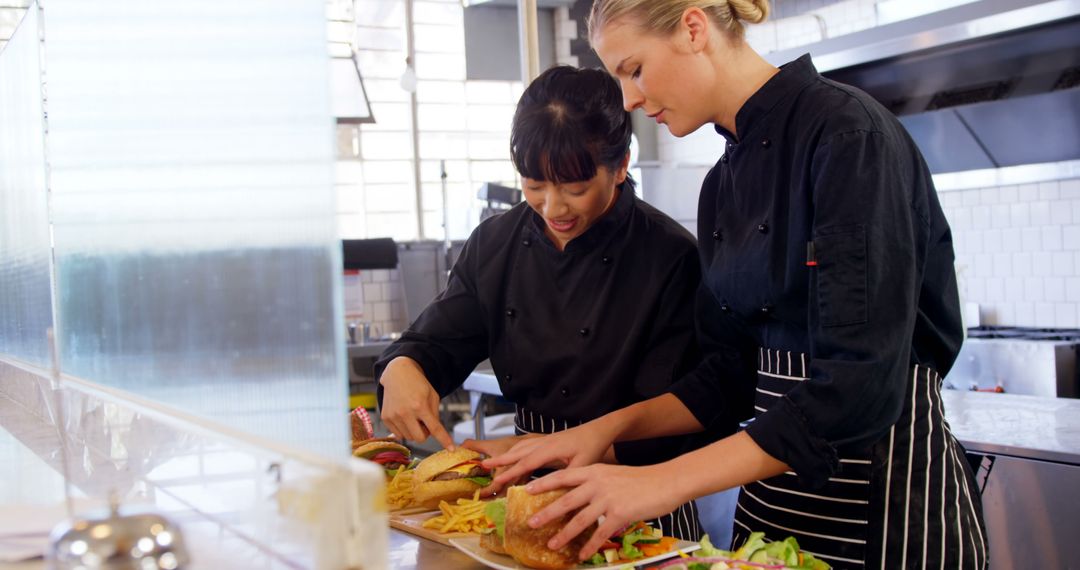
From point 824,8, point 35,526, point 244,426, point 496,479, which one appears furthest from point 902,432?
point 824,8

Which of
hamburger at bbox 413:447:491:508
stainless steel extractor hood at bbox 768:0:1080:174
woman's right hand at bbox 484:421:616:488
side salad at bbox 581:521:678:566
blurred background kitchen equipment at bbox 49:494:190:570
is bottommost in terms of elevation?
side salad at bbox 581:521:678:566

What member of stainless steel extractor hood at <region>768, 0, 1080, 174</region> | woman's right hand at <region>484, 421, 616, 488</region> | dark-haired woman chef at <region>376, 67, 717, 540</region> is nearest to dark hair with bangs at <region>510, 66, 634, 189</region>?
dark-haired woman chef at <region>376, 67, 717, 540</region>

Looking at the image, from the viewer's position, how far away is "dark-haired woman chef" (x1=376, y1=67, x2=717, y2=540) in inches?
81.0

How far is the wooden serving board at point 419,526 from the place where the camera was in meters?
1.61

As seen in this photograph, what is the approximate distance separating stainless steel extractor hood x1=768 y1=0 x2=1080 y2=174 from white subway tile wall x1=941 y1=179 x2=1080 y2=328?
1.21 ft

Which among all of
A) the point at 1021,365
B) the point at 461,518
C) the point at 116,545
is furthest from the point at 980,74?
the point at 116,545

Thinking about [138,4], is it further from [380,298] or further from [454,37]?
[454,37]

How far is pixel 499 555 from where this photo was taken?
1509mm

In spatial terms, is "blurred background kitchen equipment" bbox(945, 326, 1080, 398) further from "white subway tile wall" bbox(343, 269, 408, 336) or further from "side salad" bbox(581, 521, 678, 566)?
"white subway tile wall" bbox(343, 269, 408, 336)

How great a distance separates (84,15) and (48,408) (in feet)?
2.46

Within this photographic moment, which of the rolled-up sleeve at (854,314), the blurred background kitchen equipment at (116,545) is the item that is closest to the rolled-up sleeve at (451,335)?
the rolled-up sleeve at (854,314)

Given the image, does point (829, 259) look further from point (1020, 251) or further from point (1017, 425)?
point (1020, 251)

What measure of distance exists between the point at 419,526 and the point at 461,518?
0.08 m

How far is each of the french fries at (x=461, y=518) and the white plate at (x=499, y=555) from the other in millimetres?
43
